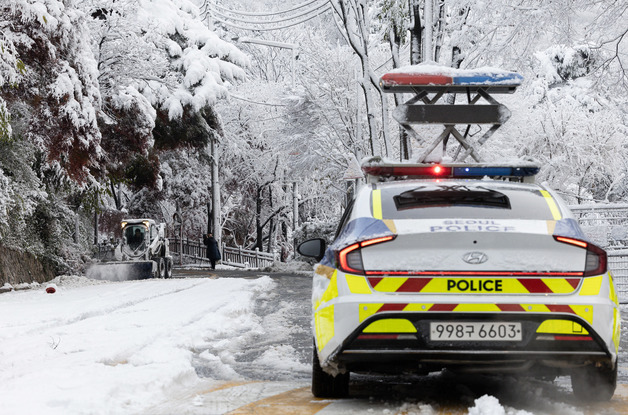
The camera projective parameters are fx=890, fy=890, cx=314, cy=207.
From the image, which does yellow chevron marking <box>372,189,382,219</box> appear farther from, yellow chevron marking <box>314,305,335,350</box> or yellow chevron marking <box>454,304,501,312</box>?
yellow chevron marking <box>454,304,501,312</box>

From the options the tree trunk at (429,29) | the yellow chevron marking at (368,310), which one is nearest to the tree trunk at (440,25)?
the tree trunk at (429,29)

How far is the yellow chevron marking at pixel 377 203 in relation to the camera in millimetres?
5506

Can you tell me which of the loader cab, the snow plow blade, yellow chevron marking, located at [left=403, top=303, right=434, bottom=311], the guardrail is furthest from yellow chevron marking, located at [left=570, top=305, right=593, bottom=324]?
the guardrail

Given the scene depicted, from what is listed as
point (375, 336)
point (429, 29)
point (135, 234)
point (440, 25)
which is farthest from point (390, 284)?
point (135, 234)

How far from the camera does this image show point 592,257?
5223 mm

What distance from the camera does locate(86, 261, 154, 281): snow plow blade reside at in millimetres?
24828

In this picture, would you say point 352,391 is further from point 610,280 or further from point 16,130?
point 16,130

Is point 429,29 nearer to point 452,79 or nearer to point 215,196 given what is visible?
point 452,79

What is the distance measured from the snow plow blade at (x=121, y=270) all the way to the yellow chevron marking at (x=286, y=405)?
19.7m

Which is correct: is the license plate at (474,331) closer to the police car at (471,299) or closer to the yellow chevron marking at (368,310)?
the police car at (471,299)

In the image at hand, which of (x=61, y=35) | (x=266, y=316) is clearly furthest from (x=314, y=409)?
(x=61, y=35)

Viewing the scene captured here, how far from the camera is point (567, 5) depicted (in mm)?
14656

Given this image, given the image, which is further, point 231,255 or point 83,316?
point 231,255

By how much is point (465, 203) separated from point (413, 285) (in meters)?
0.72
